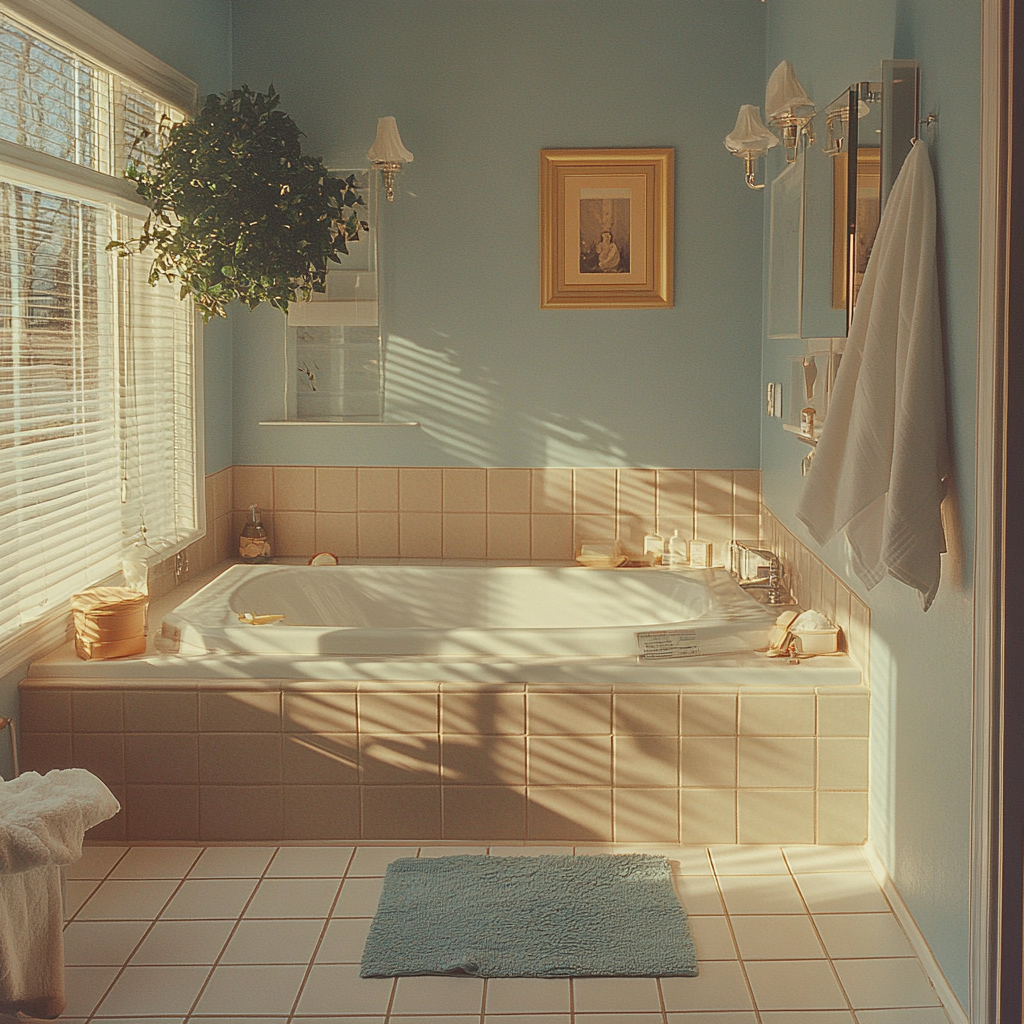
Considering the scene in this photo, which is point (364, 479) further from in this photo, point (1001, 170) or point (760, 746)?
point (1001, 170)

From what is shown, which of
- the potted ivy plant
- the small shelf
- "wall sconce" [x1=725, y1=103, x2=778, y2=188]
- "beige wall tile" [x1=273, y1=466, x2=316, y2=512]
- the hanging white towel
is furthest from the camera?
"beige wall tile" [x1=273, y1=466, x2=316, y2=512]

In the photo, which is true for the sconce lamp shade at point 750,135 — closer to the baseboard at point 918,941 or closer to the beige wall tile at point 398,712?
the beige wall tile at point 398,712

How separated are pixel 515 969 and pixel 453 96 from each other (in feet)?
10.2

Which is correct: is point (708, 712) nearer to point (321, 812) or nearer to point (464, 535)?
point (321, 812)

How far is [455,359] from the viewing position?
14.6 ft

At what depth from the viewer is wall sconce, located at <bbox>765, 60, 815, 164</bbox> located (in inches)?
125

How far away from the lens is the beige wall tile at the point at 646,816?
10.2ft

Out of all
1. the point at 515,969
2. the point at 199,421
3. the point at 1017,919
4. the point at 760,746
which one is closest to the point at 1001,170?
the point at 1017,919

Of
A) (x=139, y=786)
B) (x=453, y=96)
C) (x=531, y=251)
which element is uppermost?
(x=453, y=96)

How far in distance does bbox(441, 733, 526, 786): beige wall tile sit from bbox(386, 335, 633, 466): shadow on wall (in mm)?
1588

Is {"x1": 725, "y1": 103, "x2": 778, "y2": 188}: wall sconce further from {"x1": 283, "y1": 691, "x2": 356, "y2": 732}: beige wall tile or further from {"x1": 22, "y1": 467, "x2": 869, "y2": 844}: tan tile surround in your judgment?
{"x1": 283, "y1": 691, "x2": 356, "y2": 732}: beige wall tile

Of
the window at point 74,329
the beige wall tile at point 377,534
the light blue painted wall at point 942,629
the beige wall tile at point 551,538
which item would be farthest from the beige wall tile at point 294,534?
the light blue painted wall at point 942,629

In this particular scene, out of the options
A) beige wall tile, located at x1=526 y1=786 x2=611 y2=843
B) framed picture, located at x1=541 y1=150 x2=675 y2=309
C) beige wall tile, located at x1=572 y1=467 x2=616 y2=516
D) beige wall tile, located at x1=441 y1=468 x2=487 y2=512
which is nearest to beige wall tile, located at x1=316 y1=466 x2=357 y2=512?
beige wall tile, located at x1=441 y1=468 x2=487 y2=512

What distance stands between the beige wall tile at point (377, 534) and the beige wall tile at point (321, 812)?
59.9 inches
